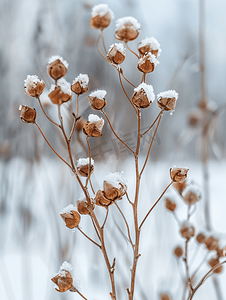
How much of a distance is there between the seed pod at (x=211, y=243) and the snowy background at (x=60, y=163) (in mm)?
185

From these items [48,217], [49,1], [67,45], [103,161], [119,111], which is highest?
[49,1]

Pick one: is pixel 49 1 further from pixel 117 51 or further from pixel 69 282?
pixel 69 282

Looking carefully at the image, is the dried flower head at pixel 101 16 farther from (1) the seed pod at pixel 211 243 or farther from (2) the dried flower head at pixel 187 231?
(1) the seed pod at pixel 211 243

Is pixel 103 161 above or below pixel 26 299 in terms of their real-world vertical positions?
above

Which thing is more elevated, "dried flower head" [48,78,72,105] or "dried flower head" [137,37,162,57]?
"dried flower head" [137,37,162,57]

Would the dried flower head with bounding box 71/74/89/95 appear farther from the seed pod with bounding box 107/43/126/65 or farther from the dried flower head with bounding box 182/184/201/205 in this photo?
the dried flower head with bounding box 182/184/201/205

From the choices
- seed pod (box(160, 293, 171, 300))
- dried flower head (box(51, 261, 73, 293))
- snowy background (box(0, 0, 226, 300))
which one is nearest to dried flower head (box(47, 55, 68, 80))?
dried flower head (box(51, 261, 73, 293))

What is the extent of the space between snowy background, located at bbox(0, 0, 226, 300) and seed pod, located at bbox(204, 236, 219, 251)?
0.19 m

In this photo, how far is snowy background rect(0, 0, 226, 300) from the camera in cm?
67

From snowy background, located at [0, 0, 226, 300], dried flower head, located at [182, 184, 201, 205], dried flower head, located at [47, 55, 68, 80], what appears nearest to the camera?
dried flower head, located at [47, 55, 68, 80]

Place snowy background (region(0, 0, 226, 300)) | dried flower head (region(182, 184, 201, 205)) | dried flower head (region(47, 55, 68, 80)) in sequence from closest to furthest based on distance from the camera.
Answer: dried flower head (region(47, 55, 68, 80))
dried flower head (region(182, 184, 201, 205))
snowy background (region(0, 0, 226, 300))

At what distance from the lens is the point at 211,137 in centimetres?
77

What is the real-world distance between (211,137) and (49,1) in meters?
0.61

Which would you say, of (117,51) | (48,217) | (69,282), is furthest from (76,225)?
(48,217)
